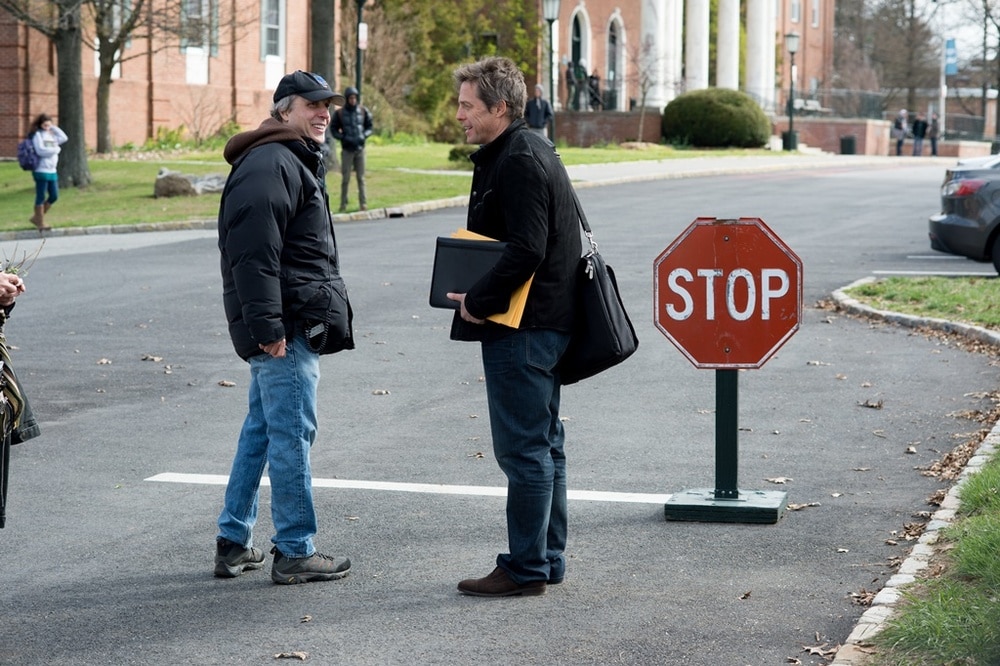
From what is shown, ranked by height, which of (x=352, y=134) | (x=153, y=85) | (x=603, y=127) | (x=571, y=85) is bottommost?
(x=352, y=134)

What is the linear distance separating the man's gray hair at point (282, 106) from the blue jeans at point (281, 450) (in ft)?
2.80

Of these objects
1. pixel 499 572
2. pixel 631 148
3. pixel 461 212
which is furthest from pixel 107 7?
pixel 499 572

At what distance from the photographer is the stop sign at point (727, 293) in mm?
6395

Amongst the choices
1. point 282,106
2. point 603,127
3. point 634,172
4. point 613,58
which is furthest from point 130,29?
point 613,58

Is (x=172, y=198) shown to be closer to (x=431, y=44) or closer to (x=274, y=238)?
(x=274, y=238)

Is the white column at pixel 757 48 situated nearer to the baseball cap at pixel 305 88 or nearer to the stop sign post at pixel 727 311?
the stop sign post at pixel 727 311

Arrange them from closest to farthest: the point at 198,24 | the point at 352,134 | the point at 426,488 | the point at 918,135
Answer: the point at 426,488 → the point at 352,134 → the point at 198,24 → the point at 918,135

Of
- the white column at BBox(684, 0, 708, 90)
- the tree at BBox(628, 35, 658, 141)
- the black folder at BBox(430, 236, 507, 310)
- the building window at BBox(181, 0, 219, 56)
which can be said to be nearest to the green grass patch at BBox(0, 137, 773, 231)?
the building window at BBox(181, 0, 219, 56)

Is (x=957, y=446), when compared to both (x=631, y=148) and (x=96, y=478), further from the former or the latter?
(x=631, y=148)

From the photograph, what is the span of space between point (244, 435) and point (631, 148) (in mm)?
40579

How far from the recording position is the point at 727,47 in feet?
187

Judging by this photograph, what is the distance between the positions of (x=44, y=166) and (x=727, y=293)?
62.7 ft

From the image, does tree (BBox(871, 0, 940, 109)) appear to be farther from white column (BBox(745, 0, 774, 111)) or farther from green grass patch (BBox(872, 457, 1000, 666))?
green grass patch (BBox(872, 457, 1000, 666))

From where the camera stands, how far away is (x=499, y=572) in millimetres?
5402
